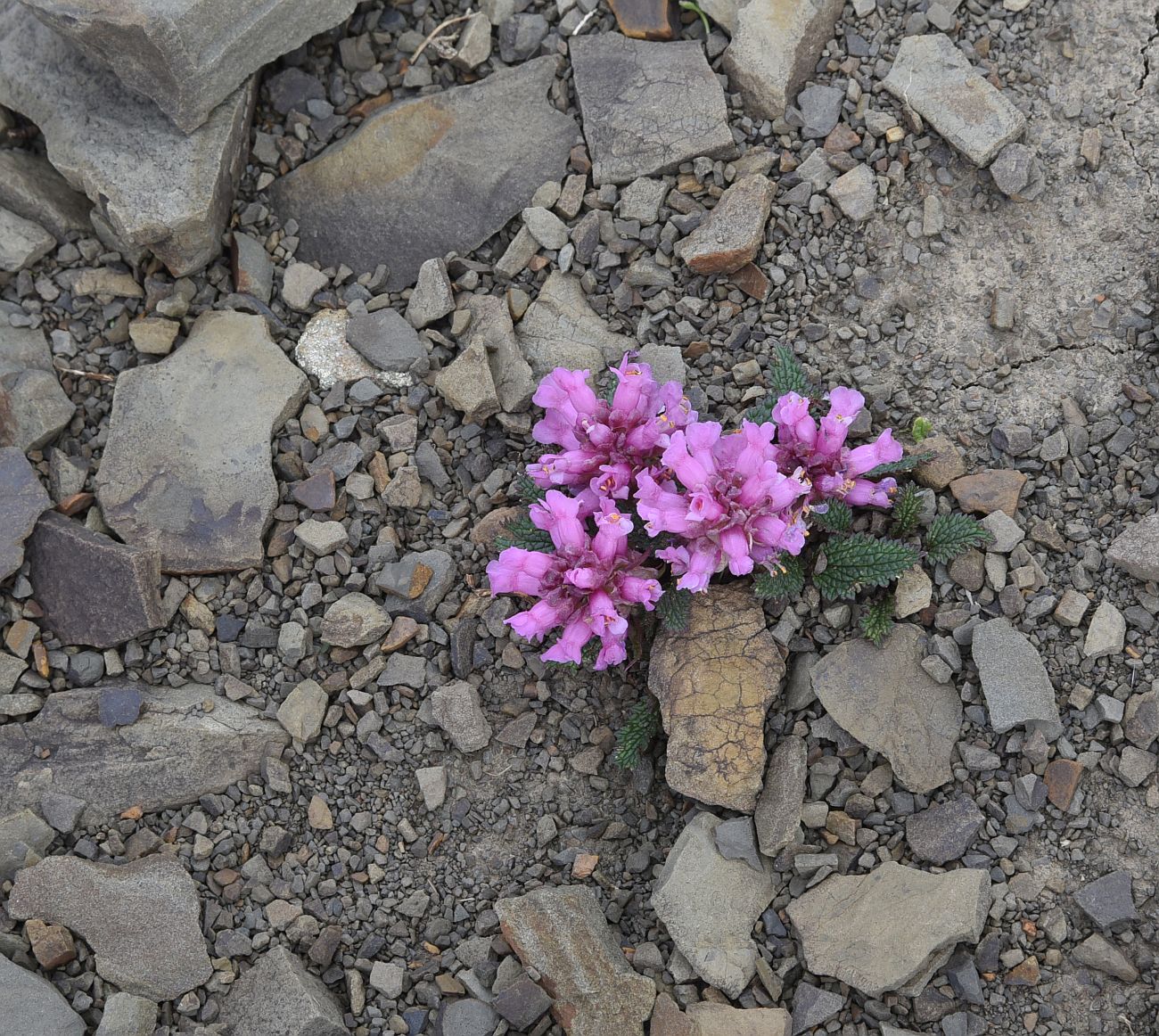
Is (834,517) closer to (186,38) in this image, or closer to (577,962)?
(577,962)

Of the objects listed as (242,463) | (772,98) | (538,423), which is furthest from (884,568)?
(242,463)

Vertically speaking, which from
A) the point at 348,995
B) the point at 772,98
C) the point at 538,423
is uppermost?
the point at 772,98

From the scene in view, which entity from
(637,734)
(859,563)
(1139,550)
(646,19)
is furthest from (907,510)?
(646,19)

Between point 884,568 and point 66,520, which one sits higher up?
point 66,520

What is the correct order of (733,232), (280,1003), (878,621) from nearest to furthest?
1. (280,1003)
2. (878,621)
3. (733,232)

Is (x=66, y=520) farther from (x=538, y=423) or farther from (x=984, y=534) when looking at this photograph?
(x=984, y=534)

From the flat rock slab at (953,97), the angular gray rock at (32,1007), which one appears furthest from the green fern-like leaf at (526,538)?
the flat rock slab at (953,97)
